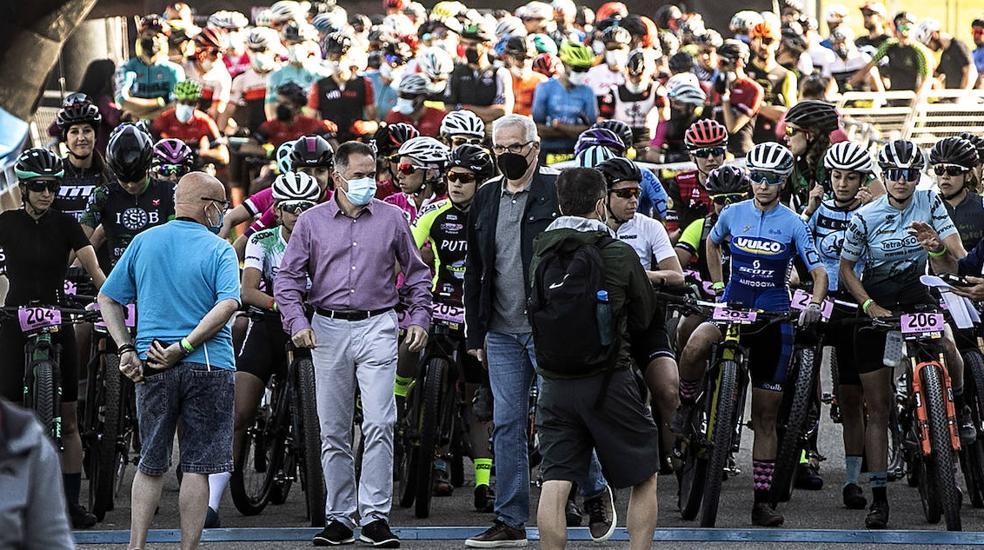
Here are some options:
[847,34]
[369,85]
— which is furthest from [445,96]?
[847,34]

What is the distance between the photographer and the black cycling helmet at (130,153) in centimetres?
1035

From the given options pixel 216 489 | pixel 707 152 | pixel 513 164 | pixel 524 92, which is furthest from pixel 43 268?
pixel 524 92

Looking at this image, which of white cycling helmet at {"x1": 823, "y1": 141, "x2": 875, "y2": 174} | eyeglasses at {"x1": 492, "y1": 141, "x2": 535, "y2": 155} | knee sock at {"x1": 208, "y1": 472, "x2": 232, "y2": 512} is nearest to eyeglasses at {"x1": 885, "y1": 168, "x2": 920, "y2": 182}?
white cycling helmet at {"x1": 823, "y1": 141, "x2": 875, "y2": 174}

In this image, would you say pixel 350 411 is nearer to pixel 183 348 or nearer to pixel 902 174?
pixel 183 348

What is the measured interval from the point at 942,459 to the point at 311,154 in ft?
13.6

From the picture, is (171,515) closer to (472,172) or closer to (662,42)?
(472,172)

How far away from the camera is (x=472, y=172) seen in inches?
399

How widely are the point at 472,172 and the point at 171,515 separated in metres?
2.58

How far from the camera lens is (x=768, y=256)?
9766 mm

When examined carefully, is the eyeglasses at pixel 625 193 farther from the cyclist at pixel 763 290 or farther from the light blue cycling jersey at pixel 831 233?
the light blue cycling jersey at pixel 831 233

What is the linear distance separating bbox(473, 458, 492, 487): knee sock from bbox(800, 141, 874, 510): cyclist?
206cm

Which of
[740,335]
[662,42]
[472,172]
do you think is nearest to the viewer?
[740,335]

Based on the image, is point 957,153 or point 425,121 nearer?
point 957,153

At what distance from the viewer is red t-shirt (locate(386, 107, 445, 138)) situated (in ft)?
52.9
